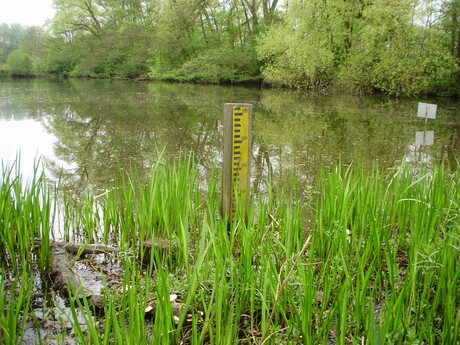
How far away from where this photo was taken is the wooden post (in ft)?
10.4

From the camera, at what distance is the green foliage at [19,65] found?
137 feet

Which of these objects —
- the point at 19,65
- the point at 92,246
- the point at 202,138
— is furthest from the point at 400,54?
the point at 19,65

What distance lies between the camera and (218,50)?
29000mm

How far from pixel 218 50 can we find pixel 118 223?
89.0 ft

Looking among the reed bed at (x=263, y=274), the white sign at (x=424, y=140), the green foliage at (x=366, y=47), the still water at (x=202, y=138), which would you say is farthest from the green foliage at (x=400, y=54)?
the reed bed at (x=263, y=274)

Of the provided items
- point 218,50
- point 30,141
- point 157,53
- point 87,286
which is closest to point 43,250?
point 87,286

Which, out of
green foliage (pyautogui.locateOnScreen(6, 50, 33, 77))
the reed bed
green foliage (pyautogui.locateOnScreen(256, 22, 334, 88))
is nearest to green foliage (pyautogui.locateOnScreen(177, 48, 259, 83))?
green foliage (pyautogui.locateOnScreen(256, 22, 334, 88))

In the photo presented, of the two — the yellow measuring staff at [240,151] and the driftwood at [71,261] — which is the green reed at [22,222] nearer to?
the driftwood at [71,261]

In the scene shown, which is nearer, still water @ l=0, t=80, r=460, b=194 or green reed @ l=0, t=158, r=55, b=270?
green reed @ l=0, t=158, r=55, b=270

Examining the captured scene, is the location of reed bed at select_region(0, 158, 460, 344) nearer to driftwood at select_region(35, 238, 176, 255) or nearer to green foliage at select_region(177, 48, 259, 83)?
driftwood at select_region(35, 238, 176, 255)

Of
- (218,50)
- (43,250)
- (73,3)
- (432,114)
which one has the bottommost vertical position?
(43,250)

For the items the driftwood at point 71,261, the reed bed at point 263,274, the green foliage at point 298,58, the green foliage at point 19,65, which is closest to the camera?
the reed bed at point 263,274

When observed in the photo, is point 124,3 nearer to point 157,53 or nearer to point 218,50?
point 157,53

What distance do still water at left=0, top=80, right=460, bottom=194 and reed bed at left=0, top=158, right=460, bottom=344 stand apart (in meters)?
0.79
